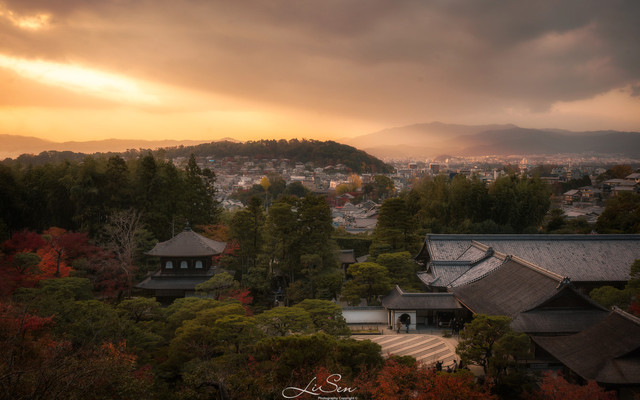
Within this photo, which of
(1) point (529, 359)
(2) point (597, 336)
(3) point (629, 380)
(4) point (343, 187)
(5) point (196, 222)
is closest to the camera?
(3) point (629, 380)

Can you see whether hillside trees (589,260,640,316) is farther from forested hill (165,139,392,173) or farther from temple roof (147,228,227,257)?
forested hill (165,139,392,173)

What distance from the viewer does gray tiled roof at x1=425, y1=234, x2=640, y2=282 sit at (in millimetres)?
20734

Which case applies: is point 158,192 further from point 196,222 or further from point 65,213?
point 65,213

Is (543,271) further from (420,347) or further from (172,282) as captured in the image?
(172,282)

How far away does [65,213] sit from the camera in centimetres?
2561

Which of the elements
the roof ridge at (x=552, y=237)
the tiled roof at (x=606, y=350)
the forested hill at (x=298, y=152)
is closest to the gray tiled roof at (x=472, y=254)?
the roof ridge at (x=552, y=237)

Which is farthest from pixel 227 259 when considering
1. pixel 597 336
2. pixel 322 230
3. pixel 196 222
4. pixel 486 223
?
pixel 486 223

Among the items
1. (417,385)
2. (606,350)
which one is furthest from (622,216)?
(417,385)

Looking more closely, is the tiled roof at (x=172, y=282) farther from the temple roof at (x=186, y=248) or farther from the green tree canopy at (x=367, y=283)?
the green tree canopy at (x=367, y=283)

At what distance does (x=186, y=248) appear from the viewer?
829 inches

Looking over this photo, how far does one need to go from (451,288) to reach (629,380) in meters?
9.43

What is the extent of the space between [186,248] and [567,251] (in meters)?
20.8

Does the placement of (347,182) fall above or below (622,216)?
below
